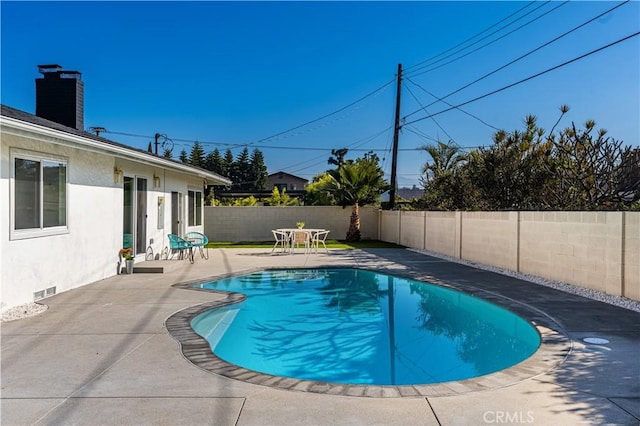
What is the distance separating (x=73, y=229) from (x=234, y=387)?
21.7 ft

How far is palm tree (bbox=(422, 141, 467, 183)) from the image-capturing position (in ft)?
74.2

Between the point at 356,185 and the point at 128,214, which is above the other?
the point at 356,185

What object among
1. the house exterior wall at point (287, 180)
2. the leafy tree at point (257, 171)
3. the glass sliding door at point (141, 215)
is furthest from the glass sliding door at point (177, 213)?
the house exterior wall at point (287, 180)

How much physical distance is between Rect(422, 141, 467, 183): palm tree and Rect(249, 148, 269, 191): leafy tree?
33890 millimetres

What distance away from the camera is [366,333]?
748 cm

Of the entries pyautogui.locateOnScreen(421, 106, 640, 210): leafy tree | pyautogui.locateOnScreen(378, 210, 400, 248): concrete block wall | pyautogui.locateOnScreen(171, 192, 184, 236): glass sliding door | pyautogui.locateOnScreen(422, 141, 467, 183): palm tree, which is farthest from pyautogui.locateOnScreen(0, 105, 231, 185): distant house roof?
pyautogui.locateOnScreen(422, 141, 467, 183): palm tree

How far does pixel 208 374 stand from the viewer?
4.53 m

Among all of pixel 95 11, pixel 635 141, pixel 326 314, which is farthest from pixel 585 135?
pixel 95 11

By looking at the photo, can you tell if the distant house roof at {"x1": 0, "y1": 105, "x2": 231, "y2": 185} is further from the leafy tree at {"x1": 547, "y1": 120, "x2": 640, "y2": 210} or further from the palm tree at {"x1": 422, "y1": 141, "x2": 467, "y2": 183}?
the palm tree at {"x1": 422, "y1": 141, "x2": 467, "y2": 183}

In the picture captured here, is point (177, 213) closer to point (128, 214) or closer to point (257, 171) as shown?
point (128, 214)

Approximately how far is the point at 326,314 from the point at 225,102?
70.8ft

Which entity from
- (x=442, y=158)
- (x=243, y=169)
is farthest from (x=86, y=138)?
(x=243, y=169)

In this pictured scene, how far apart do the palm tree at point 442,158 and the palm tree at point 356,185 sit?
2.50 meters

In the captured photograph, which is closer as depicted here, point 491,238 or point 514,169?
point 491,238
